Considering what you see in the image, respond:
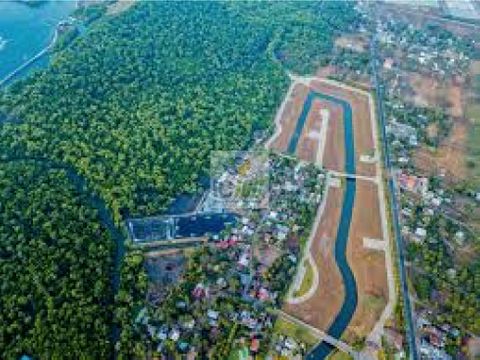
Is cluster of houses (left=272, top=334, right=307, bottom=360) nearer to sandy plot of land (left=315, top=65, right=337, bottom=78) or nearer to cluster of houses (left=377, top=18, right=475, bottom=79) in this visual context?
sandy plot of land (left=315, top=65, right=337, bottom=78)

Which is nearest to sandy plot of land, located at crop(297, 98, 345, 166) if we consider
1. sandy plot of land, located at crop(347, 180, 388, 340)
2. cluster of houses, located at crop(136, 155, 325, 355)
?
cluster of houses, located at crop(136, 155, 325, 355)

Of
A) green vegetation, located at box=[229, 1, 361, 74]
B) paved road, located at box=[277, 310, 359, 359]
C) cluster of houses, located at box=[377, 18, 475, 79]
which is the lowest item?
paved road, located at box=[277, 310, 359, 359]

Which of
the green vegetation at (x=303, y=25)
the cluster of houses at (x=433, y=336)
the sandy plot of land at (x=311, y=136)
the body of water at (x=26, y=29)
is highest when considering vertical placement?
the body of water at (x=26, y=29)

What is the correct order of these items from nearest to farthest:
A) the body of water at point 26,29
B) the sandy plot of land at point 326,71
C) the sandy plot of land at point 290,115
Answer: the sandy plot of land at point 290,115, the body of water at point 26,29, the sandy plot of land at point 326,71

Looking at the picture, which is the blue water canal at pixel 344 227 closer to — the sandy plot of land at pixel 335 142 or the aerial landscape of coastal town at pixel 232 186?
the aerial landscape of coastal town at pixel 232 186

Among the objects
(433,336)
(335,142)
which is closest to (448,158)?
(335,142)

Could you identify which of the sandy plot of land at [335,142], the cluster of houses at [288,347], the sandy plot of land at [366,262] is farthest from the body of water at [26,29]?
the cluster of houses at [288,347]
